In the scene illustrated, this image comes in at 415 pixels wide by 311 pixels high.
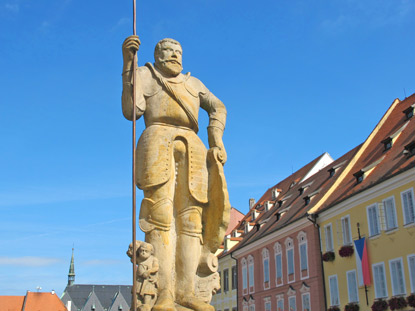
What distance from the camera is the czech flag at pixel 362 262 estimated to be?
2191 centimetres

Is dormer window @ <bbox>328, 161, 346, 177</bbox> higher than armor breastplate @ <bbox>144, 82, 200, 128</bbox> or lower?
higher

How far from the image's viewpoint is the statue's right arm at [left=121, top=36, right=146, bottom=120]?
6090 millimetres

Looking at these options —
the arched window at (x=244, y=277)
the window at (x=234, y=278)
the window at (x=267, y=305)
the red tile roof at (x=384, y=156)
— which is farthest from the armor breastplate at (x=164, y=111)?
the window at (x=234, y=278)

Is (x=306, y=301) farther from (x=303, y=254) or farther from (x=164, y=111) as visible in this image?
(x=164, y=111)

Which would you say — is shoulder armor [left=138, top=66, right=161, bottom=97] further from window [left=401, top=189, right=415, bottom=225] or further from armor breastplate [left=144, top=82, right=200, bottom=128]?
window [left=401, top=189, right=415, bottom=225]

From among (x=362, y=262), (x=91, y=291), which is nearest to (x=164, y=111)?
(x=362, y=262)

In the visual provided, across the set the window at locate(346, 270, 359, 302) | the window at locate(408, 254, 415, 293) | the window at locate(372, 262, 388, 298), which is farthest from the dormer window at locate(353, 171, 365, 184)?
the window at locate(408, 254, 415, 293)

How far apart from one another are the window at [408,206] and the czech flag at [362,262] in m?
2.70

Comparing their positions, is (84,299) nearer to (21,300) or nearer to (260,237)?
(21,300)

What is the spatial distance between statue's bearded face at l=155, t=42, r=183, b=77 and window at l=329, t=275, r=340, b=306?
787 inches

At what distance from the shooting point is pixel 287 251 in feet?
95.7

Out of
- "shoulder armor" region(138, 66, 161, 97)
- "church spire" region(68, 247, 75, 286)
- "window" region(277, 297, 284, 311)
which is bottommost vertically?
"window" region(277, 297, 284, 311)

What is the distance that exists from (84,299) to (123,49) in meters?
90.7

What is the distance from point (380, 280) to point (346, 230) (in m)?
3.52
